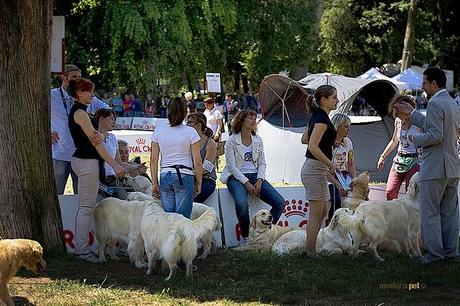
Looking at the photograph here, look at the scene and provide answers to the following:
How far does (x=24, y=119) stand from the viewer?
727 centimetres

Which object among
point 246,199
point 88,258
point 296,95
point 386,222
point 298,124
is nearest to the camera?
point 88,258

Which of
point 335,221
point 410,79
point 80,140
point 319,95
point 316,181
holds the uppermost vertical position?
point 410,79

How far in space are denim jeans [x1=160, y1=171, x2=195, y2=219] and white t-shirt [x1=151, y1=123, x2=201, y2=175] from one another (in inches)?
2.7

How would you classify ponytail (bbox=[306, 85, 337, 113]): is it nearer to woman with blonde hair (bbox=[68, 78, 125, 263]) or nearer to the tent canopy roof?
woman with blonde hair (bbox=[68, 78, 125, 263])

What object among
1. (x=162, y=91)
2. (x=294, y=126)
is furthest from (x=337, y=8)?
(x=294, y=126)

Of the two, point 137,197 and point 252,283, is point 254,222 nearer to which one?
point 137,197

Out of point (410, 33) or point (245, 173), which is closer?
point (245, 173)

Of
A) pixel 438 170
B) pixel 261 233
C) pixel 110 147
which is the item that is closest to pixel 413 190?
pixel 438 170

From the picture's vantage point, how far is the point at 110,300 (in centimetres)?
599

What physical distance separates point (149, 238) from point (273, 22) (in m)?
27.1

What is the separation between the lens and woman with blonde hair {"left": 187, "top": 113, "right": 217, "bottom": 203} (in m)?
8.56

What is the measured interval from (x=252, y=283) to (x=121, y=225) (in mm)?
1554

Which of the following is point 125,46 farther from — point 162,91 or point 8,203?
point 8,203

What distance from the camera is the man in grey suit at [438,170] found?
23.2 feet
